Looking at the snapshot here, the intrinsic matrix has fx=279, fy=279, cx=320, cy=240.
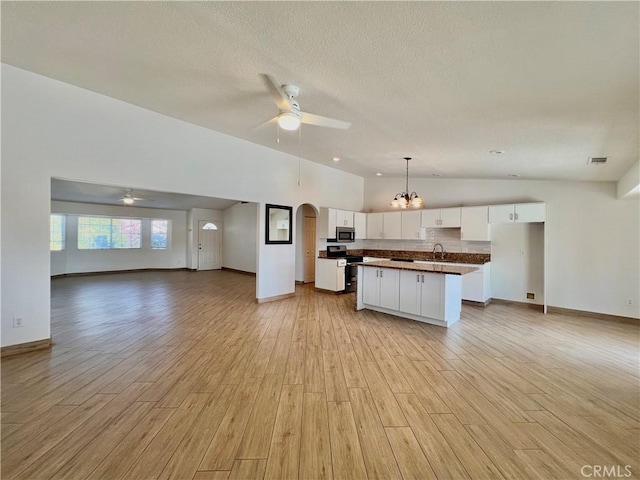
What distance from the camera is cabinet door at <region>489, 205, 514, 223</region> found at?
18.8ft

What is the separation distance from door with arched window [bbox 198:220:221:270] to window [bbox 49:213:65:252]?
13.7ft

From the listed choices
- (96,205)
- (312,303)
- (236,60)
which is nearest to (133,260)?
(96,205)

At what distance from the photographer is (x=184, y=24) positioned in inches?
87.4

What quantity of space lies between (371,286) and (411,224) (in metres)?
2.61

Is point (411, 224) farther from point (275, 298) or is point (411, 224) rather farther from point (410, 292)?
point (275, 298)

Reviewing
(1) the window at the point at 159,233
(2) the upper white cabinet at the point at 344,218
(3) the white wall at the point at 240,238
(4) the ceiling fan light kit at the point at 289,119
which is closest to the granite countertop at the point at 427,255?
(2) the upper white cabinet at the point at 344,218

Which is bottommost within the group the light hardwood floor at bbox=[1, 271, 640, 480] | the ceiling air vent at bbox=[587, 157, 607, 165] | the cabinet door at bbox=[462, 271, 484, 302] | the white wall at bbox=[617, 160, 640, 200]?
the light hardwood floor at bbox=[1, 271, 640, 480]

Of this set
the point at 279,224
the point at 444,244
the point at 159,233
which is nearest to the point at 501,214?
the point at 444,244

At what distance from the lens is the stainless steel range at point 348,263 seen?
715 centimetres

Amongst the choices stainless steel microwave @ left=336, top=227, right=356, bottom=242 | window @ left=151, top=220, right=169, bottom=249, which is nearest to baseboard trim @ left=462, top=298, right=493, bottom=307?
stainless steel microwave @ left=336, top=227, right=356, bottom=242

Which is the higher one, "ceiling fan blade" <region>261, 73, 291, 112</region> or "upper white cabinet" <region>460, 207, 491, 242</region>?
"ceiling fan blade" <region>261, 73, 291, 112</region>

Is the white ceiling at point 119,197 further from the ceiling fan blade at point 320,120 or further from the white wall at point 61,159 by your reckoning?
the ceiling fan blade at point 320,120

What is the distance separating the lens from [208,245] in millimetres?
11570

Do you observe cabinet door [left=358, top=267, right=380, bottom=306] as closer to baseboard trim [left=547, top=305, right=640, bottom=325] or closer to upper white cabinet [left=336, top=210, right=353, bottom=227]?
upper white cabinet [left=336, top=210, right=353, bottom=227]
